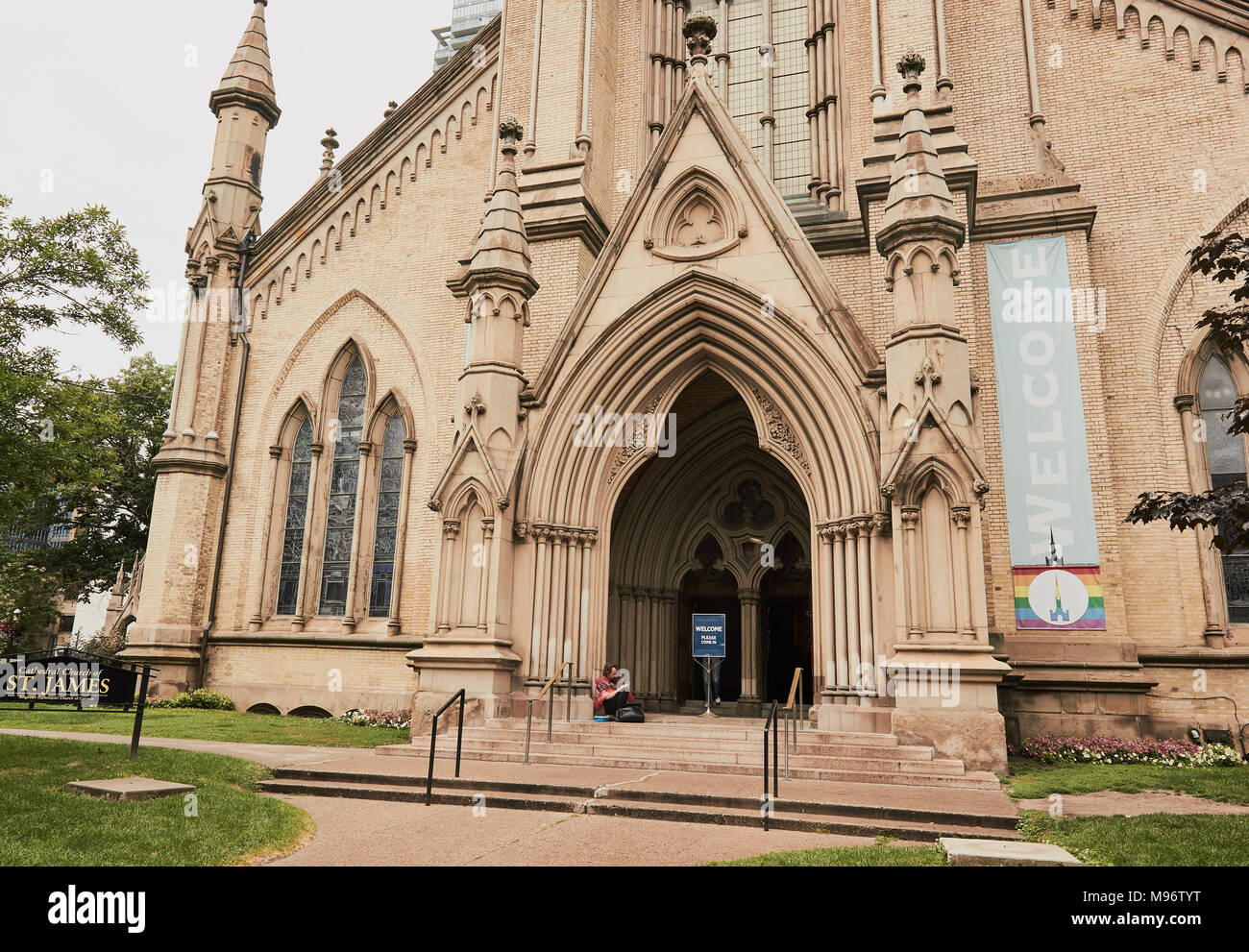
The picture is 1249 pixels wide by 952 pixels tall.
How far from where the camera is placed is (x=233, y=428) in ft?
66.4

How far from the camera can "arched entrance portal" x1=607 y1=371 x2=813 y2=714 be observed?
1619cm

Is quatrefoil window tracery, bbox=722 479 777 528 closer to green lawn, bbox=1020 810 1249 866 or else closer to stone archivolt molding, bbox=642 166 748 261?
stone archivolt molding, bbox=642 166 748 261

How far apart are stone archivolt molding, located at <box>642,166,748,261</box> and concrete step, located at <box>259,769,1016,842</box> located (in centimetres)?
850

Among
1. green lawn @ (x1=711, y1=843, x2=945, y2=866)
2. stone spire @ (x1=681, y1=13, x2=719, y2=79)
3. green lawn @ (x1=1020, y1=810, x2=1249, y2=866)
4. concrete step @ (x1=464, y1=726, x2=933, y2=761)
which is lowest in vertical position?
green lawn @ (x1=711, y1=843, x2=945, y2=866)

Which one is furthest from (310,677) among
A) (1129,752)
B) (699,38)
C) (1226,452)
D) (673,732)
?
(1226,452)

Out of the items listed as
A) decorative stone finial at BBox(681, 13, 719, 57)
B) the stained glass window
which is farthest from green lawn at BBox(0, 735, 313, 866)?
the stained glass window

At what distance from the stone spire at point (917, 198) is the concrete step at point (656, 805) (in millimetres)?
7681

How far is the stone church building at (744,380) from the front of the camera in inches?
481

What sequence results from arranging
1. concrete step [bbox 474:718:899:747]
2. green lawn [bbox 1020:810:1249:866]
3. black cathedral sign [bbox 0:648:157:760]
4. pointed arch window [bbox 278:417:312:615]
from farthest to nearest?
pointed arch window [bbox 278:417:312:615] → concrete step [bbox 474:718:899:747] → black cathedral sign [bbox 0:648:157:760] → green lawn [bbox 1020:810:1249:866]

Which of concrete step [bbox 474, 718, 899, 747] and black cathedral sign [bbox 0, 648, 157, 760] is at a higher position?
black cathedral sign [bbox 0, 648, 157, 760]

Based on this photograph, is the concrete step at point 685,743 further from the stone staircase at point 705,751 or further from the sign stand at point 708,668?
the sign stand at point 708,668

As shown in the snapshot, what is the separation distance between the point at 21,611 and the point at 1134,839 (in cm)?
3752

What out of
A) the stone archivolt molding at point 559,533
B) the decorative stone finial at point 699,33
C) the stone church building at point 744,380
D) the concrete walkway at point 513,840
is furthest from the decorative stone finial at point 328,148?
the concrete walkway at point 513,840

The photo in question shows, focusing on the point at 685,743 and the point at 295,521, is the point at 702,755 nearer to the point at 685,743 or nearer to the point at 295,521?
the point at 685,743
